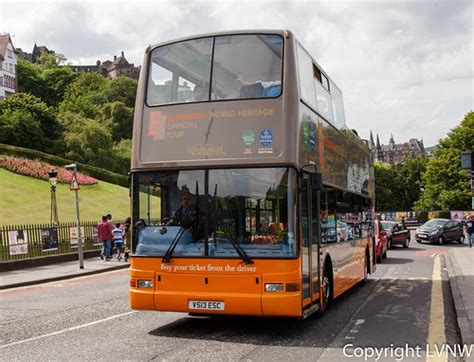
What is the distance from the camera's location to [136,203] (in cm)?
907

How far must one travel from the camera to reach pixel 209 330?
9156mm

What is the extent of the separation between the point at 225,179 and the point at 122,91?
106m

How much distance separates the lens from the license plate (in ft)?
27.6

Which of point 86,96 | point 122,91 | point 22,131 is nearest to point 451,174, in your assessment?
point 22,131

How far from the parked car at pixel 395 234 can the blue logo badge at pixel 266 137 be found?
85.2 ft

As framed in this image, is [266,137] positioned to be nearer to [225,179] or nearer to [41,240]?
[225,179]

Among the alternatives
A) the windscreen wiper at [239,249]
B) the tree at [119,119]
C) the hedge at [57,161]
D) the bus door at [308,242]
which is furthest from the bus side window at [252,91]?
the tree at [119,119]

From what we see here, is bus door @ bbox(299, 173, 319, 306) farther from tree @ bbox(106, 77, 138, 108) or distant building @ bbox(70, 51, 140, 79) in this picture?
distant building @ bbox(70, 51, 140, 79)

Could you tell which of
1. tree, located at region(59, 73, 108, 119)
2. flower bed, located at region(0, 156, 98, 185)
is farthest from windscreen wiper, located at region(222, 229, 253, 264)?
tree, located at region(59, 73, 108, 119)

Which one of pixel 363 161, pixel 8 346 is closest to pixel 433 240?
pixel 363 161

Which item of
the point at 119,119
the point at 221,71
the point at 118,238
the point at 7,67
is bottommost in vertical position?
the point at 118,238

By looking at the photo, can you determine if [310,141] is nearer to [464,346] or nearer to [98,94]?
[464,346]

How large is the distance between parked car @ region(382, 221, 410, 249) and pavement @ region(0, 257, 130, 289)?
15.1 m

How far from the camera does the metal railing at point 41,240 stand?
845 inches
